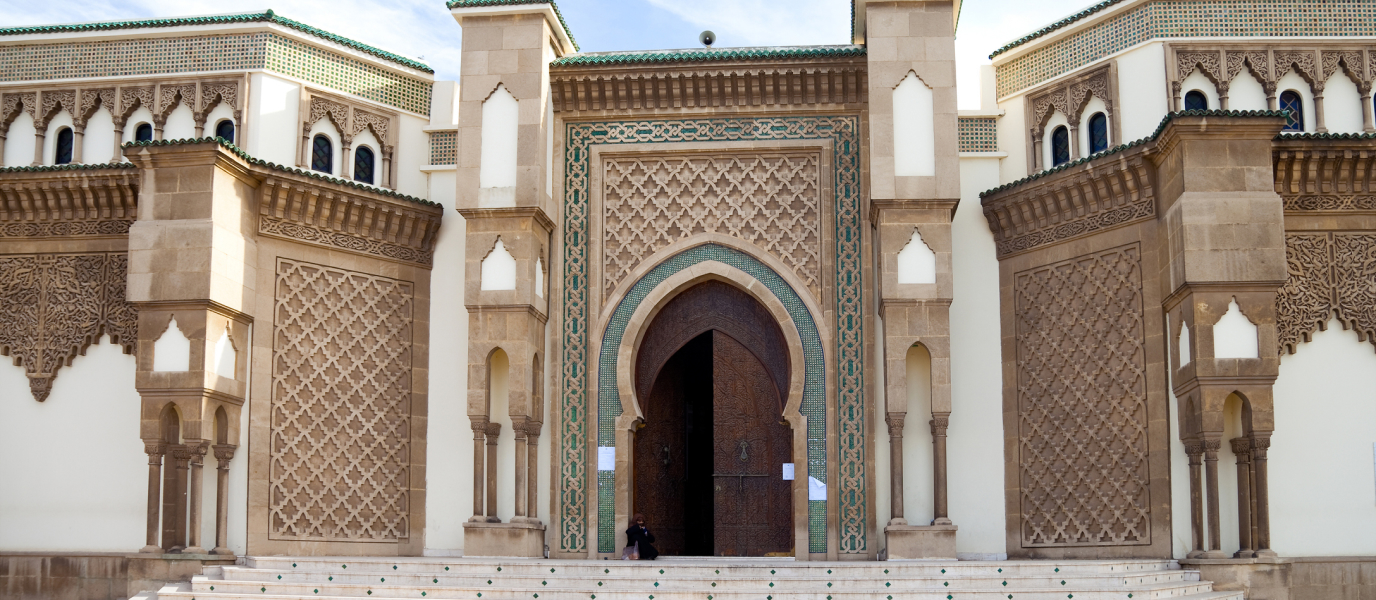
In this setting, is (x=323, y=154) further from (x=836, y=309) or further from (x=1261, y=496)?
(x=1261, y=496)

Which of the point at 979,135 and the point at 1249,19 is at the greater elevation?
the point at 1249,19

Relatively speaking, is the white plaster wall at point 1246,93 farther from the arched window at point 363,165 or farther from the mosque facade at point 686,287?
the arched window at point 363,165

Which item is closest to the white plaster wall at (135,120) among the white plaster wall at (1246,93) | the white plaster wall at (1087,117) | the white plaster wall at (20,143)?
the white plaster wall at (20,143)

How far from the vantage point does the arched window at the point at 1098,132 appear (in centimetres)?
1048

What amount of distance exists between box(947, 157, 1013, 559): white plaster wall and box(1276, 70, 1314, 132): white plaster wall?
207 cm

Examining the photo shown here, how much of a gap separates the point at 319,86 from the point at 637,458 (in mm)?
3785

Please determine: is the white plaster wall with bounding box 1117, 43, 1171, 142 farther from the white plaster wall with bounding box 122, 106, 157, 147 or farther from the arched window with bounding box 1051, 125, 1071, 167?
the white plaster wall with bounding box 122, 106, 157, 147

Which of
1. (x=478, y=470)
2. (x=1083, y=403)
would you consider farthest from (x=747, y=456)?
(x=1083, y=403)

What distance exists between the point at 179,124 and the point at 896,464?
19.6 ft

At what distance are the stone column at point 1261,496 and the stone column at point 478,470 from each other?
5.24 m

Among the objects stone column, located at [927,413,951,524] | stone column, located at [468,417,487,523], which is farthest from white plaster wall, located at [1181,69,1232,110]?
stone column, located at [468,417,487,523]

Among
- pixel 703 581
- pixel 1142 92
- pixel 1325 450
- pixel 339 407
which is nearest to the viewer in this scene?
pixel 703 581

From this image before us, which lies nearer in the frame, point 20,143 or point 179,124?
point 179,124

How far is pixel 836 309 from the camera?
10.7 metres
